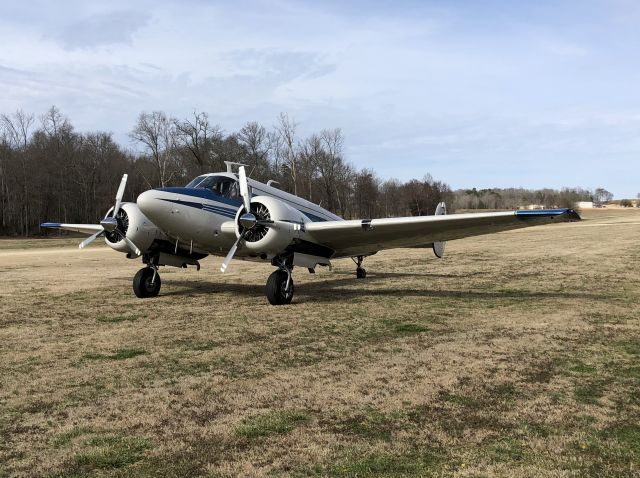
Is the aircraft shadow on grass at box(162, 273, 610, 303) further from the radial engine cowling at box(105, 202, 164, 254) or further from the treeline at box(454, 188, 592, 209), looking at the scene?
the treeline at box(454, 188, 592, 209)

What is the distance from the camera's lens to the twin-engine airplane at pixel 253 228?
11414 millimetres

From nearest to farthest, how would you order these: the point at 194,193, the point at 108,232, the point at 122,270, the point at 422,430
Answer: the point at 422,430 < the point at 194,193 < the point at 108,232 < the point at 122,270

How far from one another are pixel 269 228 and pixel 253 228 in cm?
36

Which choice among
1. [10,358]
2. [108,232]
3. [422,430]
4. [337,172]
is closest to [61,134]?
[337,172]

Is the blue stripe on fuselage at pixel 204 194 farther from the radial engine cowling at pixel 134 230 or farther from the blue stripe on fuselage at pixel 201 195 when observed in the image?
the radial engine cowling at pixel 134 230

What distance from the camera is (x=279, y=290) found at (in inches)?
453

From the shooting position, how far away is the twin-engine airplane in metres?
11.4

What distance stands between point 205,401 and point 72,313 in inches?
267

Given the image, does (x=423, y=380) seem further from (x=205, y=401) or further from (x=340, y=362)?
(x=205, y=401)

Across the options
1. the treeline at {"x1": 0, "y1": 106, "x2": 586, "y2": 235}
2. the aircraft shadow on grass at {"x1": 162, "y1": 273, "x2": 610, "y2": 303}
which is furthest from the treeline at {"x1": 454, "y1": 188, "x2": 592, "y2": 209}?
the aircraft shadow on grass at {"x1": 162, "y1": 273, "x2": 610, "y2": 303}

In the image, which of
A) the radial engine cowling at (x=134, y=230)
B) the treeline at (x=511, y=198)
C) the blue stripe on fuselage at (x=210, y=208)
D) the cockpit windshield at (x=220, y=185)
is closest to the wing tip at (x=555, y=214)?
the blue stripe on fuselage at (x=210, y=208)

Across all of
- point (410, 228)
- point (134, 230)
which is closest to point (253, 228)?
point (410, 228)

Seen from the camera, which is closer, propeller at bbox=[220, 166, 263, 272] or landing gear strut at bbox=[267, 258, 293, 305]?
propeller at bbox=[220, 166, 263, 272]

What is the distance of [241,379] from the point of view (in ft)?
19.4
